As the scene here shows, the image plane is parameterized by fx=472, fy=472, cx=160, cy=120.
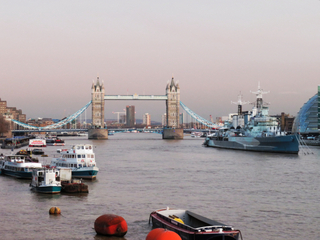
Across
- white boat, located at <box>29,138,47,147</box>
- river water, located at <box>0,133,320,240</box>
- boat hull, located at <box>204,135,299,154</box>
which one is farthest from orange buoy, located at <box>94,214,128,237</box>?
white boat, located at <box>29,138,47,147</box>

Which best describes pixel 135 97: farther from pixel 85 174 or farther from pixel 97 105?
pixel 85 174

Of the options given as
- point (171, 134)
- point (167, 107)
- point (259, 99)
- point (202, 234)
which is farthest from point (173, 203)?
point (167, 107)

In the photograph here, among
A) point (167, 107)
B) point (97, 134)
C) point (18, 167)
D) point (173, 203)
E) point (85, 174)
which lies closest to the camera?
point (173, 203)

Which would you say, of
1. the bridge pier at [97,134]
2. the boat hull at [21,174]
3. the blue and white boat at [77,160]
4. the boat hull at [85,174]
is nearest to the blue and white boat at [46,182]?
the boat hull at [85,174]

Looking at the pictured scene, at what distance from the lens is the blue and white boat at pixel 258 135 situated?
66562 mm

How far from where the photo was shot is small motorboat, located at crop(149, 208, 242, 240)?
51.6 feet

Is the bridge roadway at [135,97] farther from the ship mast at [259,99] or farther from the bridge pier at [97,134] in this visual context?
the ship mast at [259,99]

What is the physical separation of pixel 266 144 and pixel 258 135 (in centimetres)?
425

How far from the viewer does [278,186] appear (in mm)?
32438

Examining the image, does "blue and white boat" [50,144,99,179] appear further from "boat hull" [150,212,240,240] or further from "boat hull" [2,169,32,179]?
"boat hull" [150,212,240,240]

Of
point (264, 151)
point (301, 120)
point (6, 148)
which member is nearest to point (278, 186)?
point (264, 151)

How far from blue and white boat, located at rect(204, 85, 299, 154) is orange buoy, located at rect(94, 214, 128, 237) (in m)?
50.4

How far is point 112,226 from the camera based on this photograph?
18.5 m

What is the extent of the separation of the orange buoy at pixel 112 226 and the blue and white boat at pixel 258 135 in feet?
166
